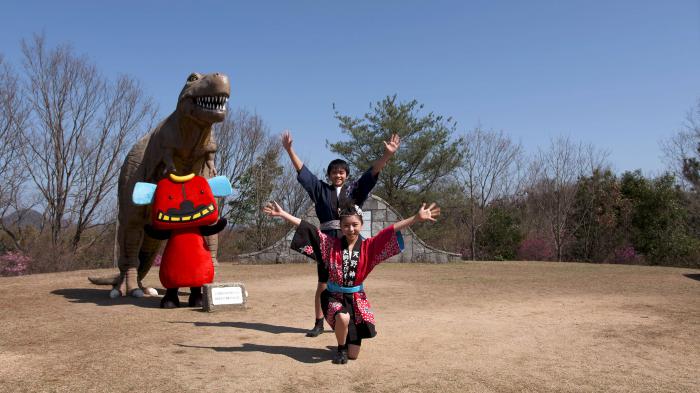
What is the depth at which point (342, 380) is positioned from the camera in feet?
10.3

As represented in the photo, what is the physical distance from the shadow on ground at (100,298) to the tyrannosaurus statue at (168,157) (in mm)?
155

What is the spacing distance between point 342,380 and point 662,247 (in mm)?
17518

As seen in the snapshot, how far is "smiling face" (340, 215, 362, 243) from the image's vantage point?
370 cm

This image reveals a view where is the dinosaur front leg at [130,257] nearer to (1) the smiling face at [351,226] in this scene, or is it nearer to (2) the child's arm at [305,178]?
(2) the child's arm at [305,178]

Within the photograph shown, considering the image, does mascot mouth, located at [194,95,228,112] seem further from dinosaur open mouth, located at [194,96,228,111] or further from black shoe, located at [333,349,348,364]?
black shoe, located at [333,349,348,364]

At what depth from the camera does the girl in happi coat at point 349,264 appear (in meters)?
3.58

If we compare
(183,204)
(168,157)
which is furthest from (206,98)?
(183,204)

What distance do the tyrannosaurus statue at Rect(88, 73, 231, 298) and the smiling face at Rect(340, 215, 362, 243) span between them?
2508mm

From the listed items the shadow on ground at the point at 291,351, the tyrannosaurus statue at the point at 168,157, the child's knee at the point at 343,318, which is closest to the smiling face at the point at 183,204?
the tyrannosaurus statue at the point at 168,157

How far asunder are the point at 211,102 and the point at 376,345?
10.3 ft

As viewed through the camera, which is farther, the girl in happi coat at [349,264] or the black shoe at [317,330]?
the black shoe at [317,330]

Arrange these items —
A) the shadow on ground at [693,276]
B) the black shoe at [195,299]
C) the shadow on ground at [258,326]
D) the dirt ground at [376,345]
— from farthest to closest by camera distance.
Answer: the shadow on ground at [693,276]
the black shoe at [195,299]
the shadow on ground at [258,326]
the dirt ground at [376,345]

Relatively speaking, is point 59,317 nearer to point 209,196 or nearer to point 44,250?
point 209,196

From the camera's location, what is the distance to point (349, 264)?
3.71m
